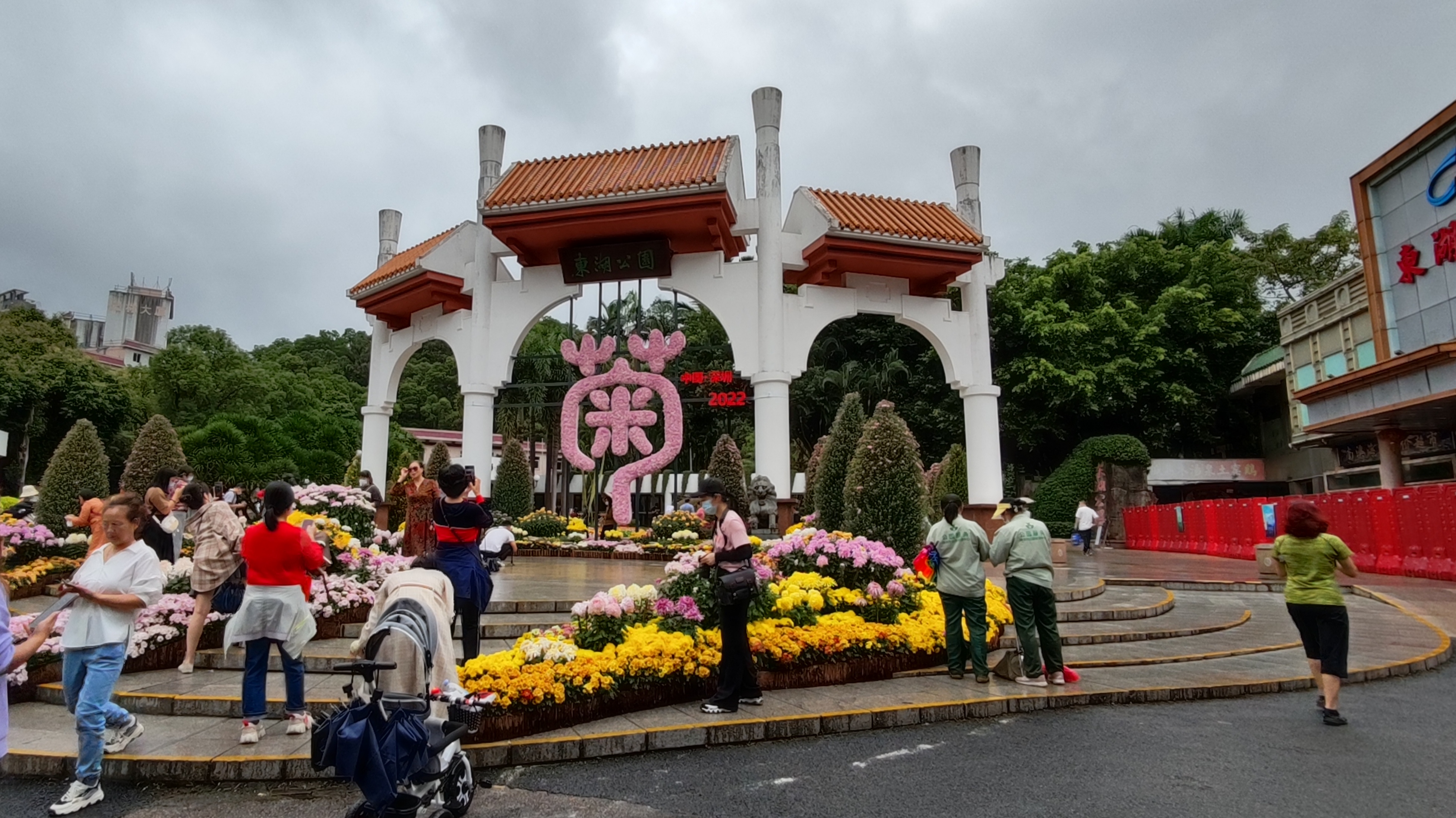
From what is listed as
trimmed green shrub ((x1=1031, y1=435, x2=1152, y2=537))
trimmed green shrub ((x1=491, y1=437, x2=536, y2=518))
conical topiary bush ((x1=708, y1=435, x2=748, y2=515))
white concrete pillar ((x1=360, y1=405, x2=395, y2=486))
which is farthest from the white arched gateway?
trimmed green shrub ((x1=1031, y1=435, x2=1152, y2=537))

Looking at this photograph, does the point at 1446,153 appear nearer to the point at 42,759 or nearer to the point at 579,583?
the point at 579,583

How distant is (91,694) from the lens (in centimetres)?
409

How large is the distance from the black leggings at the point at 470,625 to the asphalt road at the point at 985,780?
1158 mm

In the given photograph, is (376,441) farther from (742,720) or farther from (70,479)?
(742,720)

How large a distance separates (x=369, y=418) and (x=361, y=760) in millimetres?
16074

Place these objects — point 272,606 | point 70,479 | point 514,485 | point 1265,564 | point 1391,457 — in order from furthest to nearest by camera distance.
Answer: point 514,485 < point 1391,457 < point 1265,564 < point 70,479 < point 272,606

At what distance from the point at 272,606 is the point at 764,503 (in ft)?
33.8

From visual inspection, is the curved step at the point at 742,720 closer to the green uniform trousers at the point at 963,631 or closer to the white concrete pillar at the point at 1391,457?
the green uniform trousers at the point at 963,631

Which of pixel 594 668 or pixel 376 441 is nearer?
pixel 594 668

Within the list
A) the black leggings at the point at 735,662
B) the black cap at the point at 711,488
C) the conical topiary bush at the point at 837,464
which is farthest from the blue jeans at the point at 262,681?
the conical topiary bush at the point at 837,464

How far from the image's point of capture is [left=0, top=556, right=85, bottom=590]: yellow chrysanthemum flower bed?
9.35m

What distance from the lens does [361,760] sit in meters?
Result: 3.38

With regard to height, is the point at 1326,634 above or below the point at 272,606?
below

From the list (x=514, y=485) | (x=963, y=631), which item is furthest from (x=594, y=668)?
(x=514, y=485)
